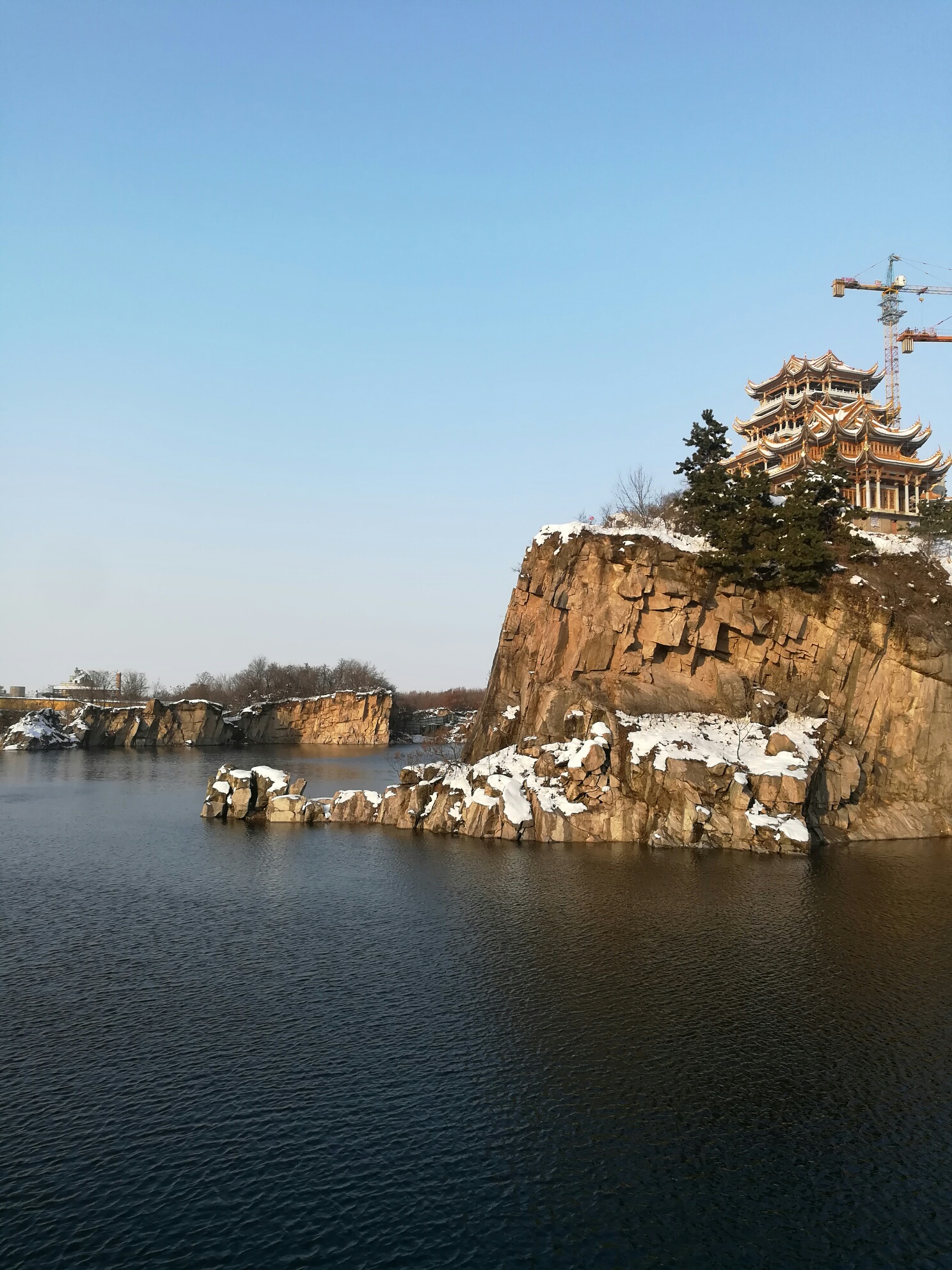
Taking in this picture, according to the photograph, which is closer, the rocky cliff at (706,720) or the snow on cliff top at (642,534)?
the rocky cliff at (706,720)

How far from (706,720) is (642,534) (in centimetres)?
1222

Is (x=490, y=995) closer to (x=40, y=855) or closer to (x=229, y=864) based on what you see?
(x=229, y=864)

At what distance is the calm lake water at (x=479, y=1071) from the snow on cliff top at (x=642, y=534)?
74.8ft

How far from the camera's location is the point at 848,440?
210ft

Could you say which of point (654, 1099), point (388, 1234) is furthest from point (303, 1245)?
point (654, 1099)


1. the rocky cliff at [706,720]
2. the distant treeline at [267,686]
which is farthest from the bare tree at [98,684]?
the rocky cliff at [706,720]

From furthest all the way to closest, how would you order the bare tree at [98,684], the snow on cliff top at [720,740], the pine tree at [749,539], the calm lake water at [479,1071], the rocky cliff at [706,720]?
the bare tree at [98,684] < the pine tree at [749,539] < the snow on cliff top at [720,740] < the rocky cliff at [706,720] < the calm lake water at [479,1071]

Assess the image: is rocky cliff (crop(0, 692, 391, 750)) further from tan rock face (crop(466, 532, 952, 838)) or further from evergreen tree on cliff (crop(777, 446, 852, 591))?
evergreen tree on cliff (crop(777, 446, 852, 591))

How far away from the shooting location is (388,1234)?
45.2ft

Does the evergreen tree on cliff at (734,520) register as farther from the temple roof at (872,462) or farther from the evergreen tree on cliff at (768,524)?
the temple roof at (872,462)

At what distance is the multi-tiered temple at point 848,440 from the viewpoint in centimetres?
6334

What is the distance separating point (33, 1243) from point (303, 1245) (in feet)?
14.1

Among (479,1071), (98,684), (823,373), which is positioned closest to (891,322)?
(823,373)

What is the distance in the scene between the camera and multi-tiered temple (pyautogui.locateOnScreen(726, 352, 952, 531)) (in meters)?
63.3
